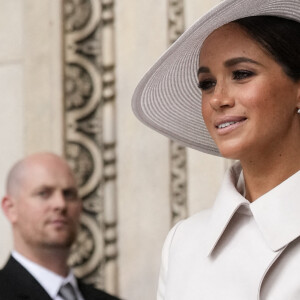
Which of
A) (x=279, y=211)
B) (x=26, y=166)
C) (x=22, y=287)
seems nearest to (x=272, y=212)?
(x=279, y=211)

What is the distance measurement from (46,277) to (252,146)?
2.14m

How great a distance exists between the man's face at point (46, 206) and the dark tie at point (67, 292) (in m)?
0.16

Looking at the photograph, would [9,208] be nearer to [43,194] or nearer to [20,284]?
[43,194]

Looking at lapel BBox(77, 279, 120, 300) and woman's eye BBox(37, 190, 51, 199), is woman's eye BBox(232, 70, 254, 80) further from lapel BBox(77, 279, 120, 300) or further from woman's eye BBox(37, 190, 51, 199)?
woman's eye BBox(37, 190, 51, 199)

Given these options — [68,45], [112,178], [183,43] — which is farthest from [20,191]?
[183,43]

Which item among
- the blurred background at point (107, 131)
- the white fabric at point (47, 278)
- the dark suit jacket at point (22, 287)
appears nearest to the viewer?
the dark suit jacket at point (22, 287)

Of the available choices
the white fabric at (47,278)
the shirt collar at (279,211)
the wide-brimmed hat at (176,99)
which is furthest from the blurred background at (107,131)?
the shirt collar at (279,211)

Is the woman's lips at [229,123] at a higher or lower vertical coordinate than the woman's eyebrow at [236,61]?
lower

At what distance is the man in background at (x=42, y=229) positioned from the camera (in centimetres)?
397

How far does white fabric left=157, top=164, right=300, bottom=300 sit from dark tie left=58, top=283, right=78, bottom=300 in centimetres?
183

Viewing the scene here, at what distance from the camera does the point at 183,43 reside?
2223 mm

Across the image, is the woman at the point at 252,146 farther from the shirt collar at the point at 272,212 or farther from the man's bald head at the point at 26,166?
the man's bald head at the point at 26,166

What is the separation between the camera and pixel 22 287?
393cm

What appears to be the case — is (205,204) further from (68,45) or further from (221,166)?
(68,45)
